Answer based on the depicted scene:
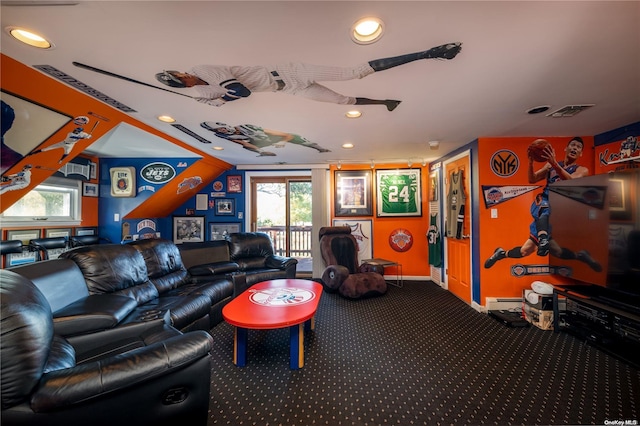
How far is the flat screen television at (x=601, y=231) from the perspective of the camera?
215 centimetres

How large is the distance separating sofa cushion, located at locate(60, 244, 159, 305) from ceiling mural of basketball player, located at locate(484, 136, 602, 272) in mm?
4230

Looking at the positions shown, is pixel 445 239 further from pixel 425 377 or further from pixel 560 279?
pixel 425 377

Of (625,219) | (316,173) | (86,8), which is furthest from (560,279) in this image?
(86,8)

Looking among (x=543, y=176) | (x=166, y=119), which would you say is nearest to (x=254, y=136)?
(x=166, y=119)

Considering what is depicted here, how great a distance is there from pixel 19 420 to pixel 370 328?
2626 mm

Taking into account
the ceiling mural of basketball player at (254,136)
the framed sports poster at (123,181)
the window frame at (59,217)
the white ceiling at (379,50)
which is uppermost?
the ceiling mural of basketball player at (254,136)

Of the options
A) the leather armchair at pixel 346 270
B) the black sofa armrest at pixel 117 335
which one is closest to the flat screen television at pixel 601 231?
the leather armchair at pixel 346 270

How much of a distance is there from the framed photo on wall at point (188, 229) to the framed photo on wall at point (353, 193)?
2.92 meters

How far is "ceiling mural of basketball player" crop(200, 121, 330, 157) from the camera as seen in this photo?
2.95m

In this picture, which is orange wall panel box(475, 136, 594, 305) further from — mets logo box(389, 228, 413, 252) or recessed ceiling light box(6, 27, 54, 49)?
recessed ceiling light box(6, 27, 54, 49)

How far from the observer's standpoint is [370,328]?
Answer: 2.84m

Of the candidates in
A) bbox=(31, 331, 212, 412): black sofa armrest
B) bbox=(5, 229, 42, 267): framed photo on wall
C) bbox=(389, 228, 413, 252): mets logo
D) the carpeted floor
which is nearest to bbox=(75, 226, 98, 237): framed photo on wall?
bbox=(5, 229, 42, 267): framed photo on wall

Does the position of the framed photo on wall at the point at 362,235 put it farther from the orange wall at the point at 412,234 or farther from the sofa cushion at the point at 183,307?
the sofa cushion at the point at 183,307

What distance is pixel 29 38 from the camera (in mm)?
1380
